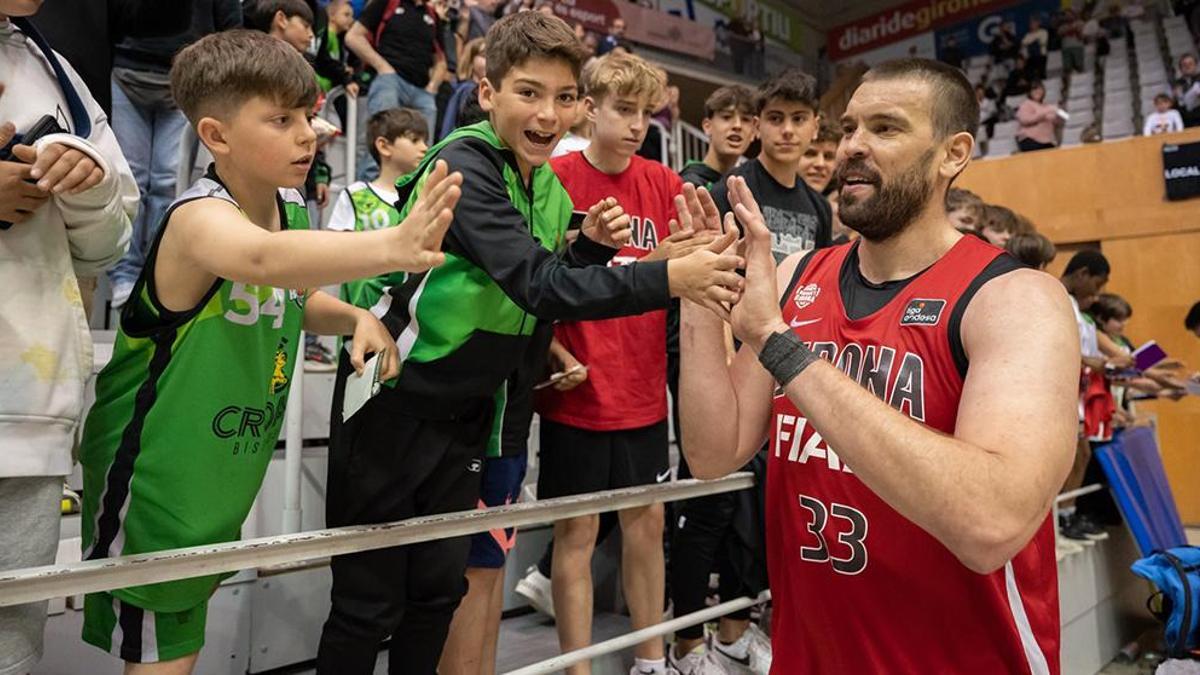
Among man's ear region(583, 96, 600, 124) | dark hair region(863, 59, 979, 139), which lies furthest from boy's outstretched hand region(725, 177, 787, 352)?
man's ear region(583, 96, 600, 124)

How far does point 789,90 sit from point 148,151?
7.38 feet

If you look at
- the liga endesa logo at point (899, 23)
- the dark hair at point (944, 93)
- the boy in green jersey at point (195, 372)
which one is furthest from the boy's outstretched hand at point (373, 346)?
the liga endesa logo at point (899, 23)

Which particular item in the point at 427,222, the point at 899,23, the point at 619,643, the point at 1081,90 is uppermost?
the point at 899,23

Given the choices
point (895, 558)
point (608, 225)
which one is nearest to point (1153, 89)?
point (608, 225)

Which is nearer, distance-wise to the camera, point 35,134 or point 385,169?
point 35,134

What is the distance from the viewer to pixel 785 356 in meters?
1.28

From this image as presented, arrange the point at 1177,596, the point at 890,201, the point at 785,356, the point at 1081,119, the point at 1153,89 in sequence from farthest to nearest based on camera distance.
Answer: the point at 1081,119 < the point at 1153,89 < the point at 1177,596 < the point at 890,201 < the point at 785,356

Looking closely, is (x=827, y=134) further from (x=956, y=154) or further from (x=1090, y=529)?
(x=1090, y=529)

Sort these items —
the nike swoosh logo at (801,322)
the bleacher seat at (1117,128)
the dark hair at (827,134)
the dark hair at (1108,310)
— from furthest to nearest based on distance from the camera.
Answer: the bleacher seat at (1117,128) → the dark hair at (1108,310) → the dark hair at (827,134) → the nike swoosh logo at (801,322)

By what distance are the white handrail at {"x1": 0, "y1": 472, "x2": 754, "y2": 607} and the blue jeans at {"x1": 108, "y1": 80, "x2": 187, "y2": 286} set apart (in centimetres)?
193

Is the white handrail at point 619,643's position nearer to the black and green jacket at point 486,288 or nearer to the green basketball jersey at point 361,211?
the black and green jacket at point 486,288

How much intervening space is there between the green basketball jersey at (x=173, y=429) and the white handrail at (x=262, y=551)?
0.17 metres

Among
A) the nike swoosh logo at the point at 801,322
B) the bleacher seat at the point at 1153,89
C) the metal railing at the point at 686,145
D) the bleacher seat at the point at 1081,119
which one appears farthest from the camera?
the bleacher seat at the point at 1081,119

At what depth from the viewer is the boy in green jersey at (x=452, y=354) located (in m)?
1.66
